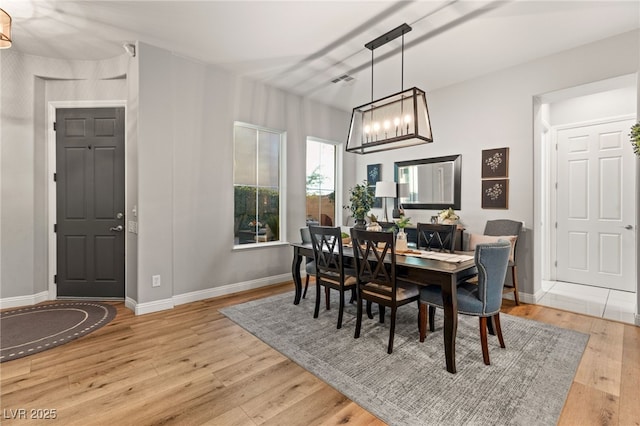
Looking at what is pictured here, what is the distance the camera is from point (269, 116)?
465cm

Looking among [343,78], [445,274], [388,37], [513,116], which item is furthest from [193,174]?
[513,116]

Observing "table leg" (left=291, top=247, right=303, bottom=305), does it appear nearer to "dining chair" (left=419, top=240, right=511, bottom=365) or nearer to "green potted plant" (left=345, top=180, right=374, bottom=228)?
"green potted plant" (left=345, top=180, right=374, bottom=228)

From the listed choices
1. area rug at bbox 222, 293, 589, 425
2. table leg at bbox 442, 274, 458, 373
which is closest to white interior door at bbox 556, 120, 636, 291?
area rug at bbox 222, 293, 589, 425

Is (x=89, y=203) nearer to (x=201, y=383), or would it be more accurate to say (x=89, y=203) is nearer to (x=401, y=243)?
(x=201, y=383)

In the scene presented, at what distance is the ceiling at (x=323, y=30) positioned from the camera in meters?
2.78

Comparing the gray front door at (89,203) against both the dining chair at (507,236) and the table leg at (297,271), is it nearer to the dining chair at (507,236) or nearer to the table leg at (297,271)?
the table leg at (297,271)

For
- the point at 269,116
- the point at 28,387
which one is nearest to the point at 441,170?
the point at 269,116

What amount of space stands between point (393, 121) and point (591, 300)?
139 inches

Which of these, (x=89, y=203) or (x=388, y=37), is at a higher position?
(x=388, y=37)

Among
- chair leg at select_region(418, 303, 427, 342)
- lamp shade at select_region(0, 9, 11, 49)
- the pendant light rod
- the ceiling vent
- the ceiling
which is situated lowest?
chair leg at select_region(418, 303, 427, 342)

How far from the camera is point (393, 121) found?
9.98 feet

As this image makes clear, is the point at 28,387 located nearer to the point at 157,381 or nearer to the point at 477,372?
the point at 157,381

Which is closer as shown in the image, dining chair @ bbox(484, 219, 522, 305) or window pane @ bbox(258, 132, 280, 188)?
dining chair @ bbox(484, 219, 522, 305)

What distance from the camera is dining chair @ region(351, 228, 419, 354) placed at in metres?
2.47
